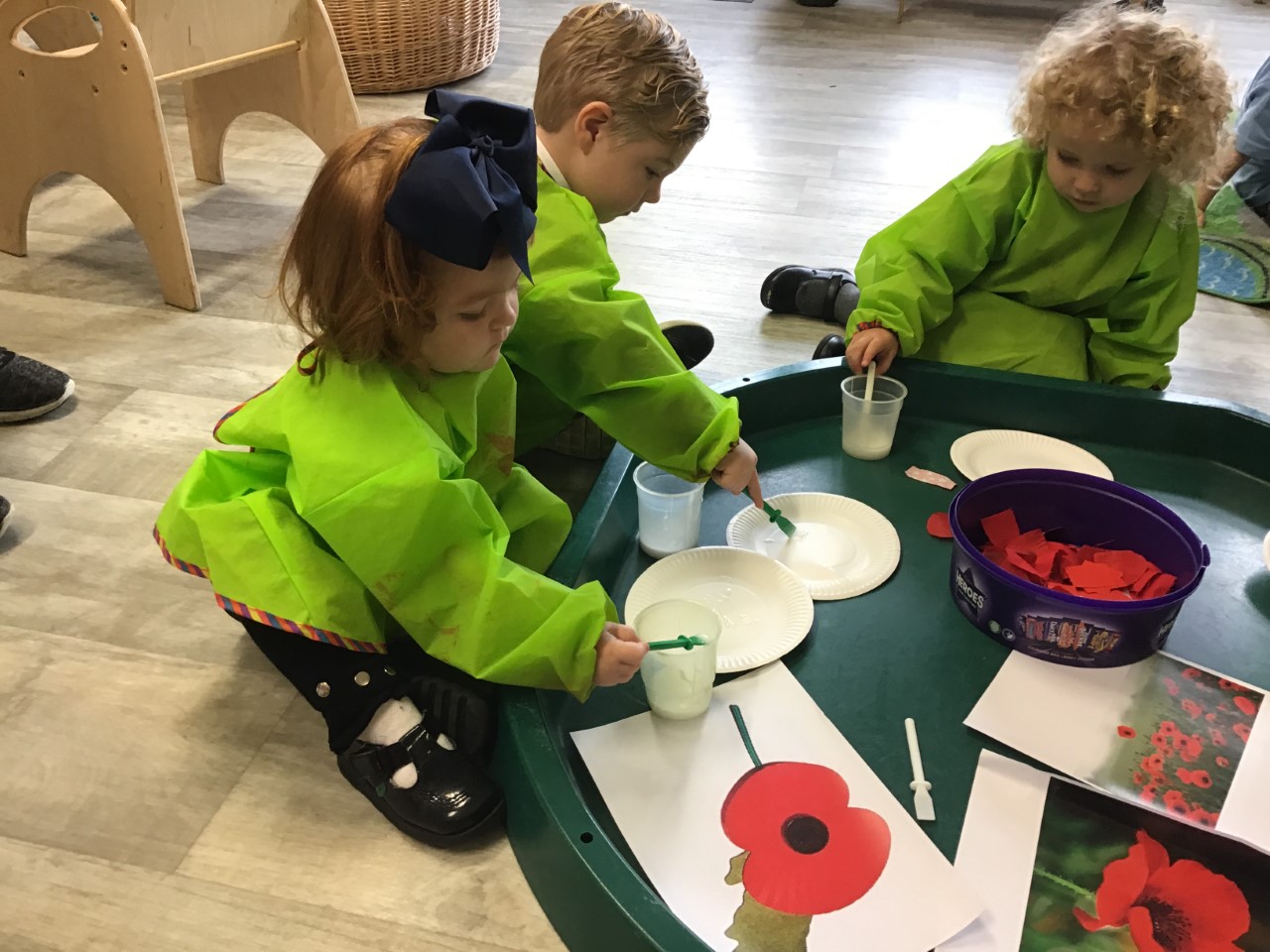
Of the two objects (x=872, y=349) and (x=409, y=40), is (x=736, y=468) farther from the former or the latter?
(x=409, y=40)

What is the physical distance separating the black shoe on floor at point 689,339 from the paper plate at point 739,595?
44 cm

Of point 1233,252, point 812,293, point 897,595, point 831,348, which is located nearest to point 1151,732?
point 897,595

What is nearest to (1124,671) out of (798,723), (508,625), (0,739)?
(798,723)

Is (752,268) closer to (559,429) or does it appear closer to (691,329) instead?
(691,329)

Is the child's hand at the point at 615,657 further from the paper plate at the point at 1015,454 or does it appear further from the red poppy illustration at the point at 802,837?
the paper plate at the point at 1015,454

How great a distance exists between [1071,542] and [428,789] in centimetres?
71

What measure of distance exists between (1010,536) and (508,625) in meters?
0.56

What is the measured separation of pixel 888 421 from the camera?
129 centimetres

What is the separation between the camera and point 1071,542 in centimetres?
112

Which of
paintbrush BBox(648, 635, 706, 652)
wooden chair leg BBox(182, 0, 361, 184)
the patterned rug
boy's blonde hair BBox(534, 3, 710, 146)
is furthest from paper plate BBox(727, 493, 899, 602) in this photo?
wooden chair leg BBox(182, 0, 361, 184)

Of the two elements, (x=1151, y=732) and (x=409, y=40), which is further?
(x=409, y=40)

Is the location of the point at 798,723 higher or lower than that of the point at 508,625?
lower

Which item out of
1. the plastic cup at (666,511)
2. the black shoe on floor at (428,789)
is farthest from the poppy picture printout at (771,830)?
the plastic cup at (666,511)

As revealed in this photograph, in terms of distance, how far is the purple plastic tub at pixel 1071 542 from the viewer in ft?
3.14
